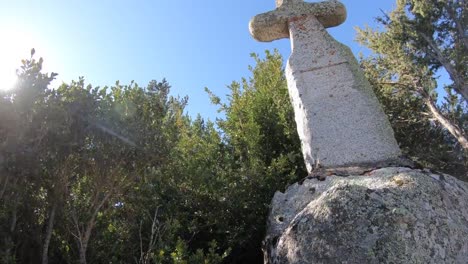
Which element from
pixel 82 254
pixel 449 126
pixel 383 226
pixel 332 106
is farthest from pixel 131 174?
pixel 449 126

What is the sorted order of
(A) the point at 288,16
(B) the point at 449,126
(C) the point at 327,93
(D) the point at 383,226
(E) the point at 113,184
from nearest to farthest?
1. (D) the point at 383,226
2. (E) the point at 113,184
3. (C) the point at 327,93
4. (A) the point at 288,16
5. (B) the point at 449,126

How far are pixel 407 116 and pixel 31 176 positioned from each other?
10.7 m

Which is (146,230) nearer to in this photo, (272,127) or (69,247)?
(69,247)

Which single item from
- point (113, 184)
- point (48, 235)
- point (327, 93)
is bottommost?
point (48, 235)

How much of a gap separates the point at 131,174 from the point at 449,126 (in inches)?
377

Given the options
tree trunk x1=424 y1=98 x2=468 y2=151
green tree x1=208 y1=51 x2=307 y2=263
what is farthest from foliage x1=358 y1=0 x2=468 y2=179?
green tree x1=208 y1=51 x2=307 y2=263

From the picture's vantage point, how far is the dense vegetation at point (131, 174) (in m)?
4.15

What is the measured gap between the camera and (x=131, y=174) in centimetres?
498

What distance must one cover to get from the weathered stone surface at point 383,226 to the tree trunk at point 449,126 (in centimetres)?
842

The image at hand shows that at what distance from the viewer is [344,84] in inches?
209

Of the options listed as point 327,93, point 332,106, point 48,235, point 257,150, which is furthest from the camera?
point 257,150

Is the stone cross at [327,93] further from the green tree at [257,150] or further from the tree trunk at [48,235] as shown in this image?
the tree trunk at [48,235]

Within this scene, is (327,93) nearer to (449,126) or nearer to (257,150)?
(257,150)

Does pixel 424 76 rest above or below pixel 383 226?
above
